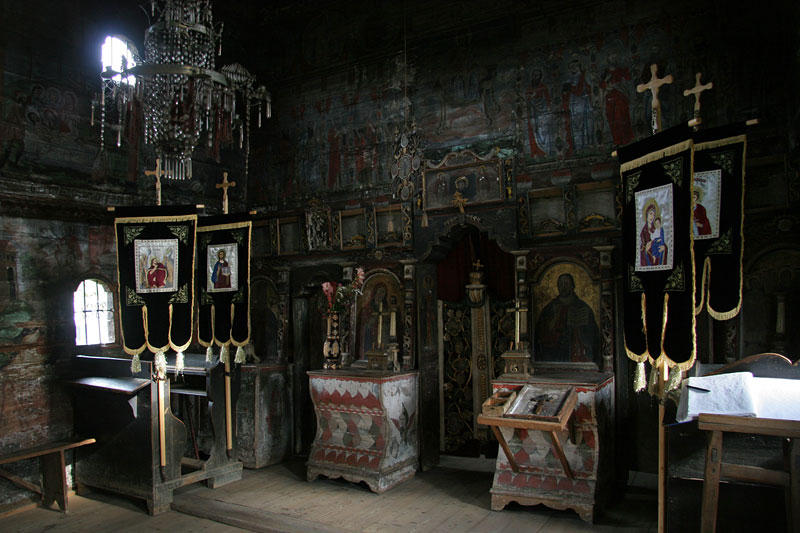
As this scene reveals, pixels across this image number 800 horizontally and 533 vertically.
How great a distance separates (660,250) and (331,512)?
4031 millimetres

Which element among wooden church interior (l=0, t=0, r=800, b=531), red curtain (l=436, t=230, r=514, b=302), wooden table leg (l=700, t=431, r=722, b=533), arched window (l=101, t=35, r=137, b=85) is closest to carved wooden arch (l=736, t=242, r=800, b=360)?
wooden church interior (l=0, t=0, r=800, b=531)

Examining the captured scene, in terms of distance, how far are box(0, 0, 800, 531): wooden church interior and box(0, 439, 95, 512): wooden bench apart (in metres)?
0.05

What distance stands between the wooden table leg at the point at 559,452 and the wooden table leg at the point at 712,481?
1.47 meters

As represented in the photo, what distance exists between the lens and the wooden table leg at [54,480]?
627 cm

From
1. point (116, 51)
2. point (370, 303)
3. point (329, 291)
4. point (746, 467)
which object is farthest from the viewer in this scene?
point (370, 303)

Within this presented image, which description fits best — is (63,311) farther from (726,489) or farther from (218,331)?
(726,489)

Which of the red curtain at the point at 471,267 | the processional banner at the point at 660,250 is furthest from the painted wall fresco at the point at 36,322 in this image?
the processional banner at the point at 660,250

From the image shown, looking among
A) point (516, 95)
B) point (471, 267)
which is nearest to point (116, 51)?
point (516, 95)

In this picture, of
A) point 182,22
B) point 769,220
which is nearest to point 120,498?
point 182,22

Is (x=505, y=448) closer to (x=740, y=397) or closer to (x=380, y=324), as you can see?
(x=740, y=397)

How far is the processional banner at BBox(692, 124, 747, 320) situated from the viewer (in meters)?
4.58

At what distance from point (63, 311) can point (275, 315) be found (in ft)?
9.12

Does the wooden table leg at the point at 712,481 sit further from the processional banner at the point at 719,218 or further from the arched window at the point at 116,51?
the arched window at the point at 116,51

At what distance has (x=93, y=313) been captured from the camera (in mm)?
7539
